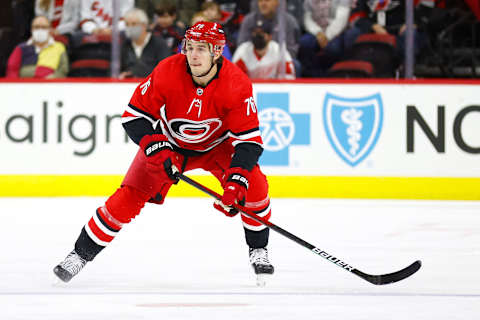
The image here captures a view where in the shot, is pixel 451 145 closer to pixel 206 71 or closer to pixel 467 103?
pixel 467 103

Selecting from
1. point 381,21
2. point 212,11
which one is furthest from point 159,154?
point 381,21

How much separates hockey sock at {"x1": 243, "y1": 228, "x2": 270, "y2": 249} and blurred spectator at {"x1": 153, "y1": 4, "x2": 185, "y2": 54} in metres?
3.19

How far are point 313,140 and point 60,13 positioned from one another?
2037 mm

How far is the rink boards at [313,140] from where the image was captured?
23.5 feet

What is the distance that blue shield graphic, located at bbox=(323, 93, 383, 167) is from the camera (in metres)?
7.20

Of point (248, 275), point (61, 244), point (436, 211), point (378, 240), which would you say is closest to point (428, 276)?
point (248, 275)

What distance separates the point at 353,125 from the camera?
722 cm

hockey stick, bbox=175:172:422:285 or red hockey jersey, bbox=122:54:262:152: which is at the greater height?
red hockey jersey, bbox=122:54:262:152

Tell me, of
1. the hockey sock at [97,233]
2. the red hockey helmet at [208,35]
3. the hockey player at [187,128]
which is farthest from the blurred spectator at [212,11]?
the hockey sock at [97,233]

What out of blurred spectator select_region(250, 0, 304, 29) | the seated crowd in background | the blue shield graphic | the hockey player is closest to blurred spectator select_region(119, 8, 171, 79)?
the seated crowd in background

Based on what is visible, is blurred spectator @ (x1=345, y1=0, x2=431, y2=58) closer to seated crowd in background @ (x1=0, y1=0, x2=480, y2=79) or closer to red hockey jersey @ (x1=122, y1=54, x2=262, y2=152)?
seated crowd in background @ (x1=0, y1=0, x2=480, y2=79)

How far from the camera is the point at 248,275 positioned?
4219 mm

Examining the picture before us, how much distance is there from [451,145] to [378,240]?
6.74ft

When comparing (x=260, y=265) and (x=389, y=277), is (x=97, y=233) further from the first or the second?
(x=389, y=277)
